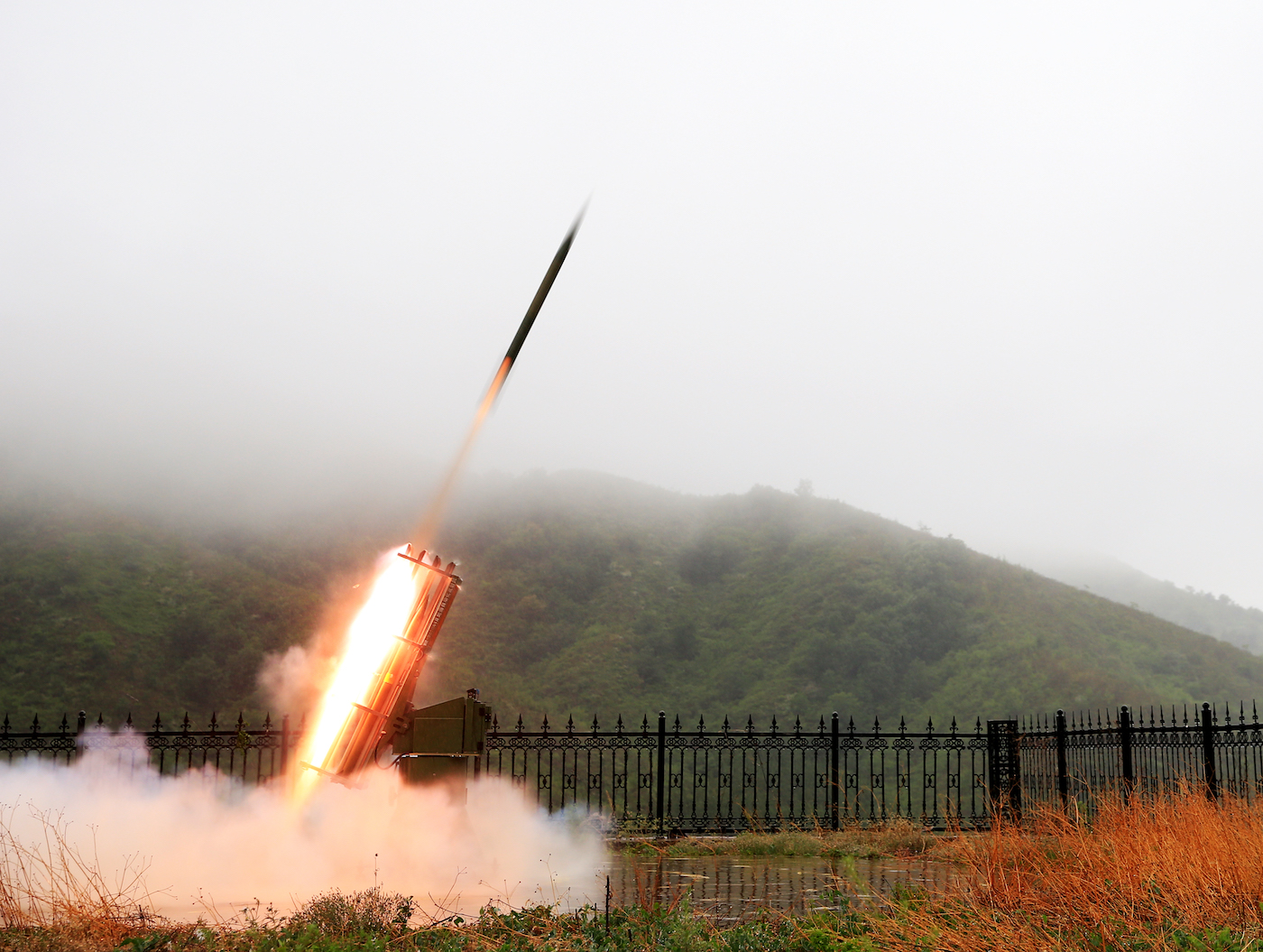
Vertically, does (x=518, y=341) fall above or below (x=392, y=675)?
above

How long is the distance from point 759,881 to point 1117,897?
21.3 feet


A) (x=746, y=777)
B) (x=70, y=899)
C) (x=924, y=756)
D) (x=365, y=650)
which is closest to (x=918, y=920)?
(x=365, y=650)

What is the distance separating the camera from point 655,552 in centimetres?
6981

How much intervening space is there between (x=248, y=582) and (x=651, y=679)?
22.3 meters

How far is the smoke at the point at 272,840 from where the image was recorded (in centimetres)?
1174

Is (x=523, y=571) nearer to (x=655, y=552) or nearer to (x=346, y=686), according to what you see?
(x=655, y=552)

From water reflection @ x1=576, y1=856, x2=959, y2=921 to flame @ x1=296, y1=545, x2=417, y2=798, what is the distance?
12.6 feet

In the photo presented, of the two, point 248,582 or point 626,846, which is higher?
point 248,582

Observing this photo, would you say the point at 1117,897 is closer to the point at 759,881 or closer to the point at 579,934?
the point at 579,934

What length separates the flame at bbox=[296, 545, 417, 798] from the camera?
1274cm

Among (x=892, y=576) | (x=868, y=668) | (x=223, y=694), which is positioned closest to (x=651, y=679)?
(x=868, y=668)

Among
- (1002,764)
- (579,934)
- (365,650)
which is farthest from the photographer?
(1002,764)

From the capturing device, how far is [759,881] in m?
13.9

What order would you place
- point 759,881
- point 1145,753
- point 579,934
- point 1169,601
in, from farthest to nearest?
point 1169,601 → point 1145,753 → point 759,881 → point 579,934
